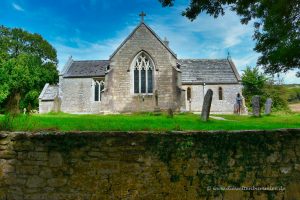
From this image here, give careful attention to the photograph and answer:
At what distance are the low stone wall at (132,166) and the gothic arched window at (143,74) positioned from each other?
72.8 feet

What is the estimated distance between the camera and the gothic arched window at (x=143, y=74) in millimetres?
28906

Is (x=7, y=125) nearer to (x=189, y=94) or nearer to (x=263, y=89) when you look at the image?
(x=189, y=94)

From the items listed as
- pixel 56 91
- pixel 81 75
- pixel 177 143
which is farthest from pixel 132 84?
pixel 177 143

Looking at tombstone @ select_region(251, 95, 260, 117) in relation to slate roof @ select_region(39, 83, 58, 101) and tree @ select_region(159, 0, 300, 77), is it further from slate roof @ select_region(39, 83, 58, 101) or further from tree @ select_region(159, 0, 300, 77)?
slate roof @ select_region(39, 83, 58, 101)

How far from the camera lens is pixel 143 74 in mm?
28922

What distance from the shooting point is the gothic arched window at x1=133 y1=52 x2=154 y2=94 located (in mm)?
28906

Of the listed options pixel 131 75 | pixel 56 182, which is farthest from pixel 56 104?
pixel 56 182

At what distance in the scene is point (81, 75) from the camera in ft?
120

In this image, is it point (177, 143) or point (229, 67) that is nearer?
point (177, 143)

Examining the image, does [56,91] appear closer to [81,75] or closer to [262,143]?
[81,75]

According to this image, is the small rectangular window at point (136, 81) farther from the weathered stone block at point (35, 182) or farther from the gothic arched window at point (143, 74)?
the weathered stone block at point (35, 182)

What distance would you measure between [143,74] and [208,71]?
39.7 feet

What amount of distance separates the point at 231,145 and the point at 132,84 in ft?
73.7

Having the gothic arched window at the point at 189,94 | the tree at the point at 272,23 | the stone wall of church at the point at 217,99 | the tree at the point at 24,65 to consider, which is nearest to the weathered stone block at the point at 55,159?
the tree at the point at 272,23
